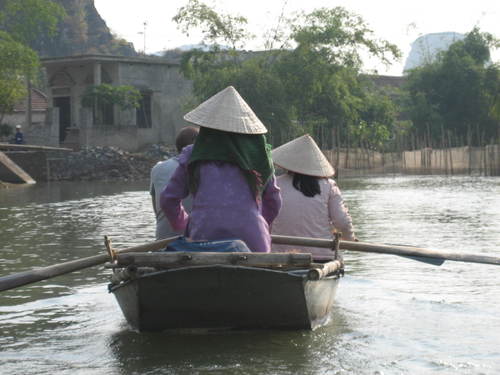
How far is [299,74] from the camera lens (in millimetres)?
38531

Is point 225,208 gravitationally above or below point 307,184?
below

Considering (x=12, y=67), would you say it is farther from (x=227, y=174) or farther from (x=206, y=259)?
(x=206, y=259)

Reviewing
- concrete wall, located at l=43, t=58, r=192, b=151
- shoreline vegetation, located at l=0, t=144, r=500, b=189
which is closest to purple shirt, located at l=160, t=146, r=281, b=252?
shoreline vegetation, located at l=0, t=144, r=500, b=189

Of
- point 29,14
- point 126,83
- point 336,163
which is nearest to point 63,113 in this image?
point 126,83

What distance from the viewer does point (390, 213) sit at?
671 inches

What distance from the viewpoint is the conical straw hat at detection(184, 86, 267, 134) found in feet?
19.2

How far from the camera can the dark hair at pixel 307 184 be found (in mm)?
6995

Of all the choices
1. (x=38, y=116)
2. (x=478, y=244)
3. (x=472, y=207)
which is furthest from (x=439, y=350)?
(x=38, y=116)

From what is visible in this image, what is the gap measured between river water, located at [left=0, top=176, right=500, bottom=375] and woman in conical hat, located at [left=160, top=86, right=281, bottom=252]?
73cm

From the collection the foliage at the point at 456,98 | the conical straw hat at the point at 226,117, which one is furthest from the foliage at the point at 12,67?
the conical straw hat at the point at 226,117

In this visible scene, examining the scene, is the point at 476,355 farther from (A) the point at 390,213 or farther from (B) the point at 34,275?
(A) the point at 390,213

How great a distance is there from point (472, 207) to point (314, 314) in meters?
12.4

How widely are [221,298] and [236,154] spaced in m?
0.89

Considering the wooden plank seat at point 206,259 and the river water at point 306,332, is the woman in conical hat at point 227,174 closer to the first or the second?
the wooden plank seat at point 206,259
